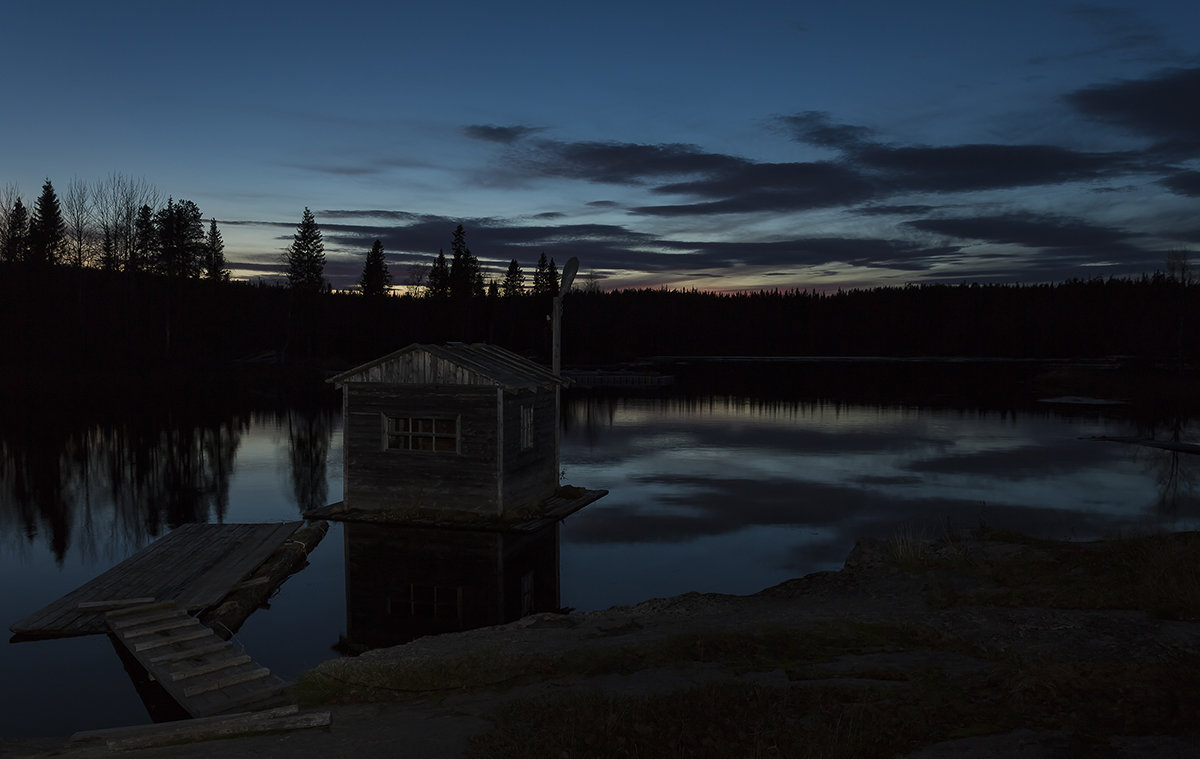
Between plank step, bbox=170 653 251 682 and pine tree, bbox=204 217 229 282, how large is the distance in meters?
102

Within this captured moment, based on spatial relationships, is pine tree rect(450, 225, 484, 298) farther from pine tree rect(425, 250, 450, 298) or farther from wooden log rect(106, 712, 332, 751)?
wooden log rect(106, 712, 332, 751)

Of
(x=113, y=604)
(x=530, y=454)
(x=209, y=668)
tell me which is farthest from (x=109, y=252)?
(x=209, y=668)

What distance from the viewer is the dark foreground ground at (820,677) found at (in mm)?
8008

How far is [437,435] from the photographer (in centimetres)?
2261

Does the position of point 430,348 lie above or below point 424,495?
above

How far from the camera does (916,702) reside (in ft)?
29.7

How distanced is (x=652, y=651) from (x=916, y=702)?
3.97 meters

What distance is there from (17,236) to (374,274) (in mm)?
43071

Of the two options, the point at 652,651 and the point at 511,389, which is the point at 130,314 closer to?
the point at 511,389

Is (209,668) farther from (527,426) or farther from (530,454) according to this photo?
(530,454)

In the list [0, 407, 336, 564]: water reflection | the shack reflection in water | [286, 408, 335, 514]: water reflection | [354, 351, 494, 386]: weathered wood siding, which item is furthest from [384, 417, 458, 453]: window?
[0, 407, 336, 564]: water reflection

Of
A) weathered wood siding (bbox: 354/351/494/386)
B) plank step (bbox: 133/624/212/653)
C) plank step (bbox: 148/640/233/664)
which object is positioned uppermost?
weathered wood siding (bbox: 354/351/494/386)

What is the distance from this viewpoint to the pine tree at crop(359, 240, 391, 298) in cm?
11606

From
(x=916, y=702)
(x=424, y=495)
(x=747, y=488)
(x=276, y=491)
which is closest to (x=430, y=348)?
(x=424, y=495)
